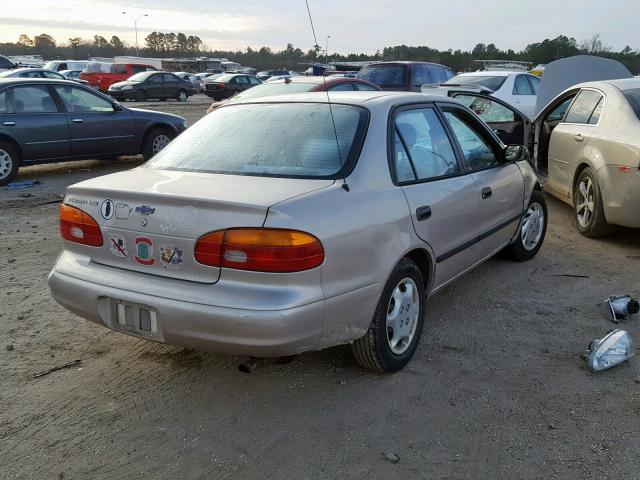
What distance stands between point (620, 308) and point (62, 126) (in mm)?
8142

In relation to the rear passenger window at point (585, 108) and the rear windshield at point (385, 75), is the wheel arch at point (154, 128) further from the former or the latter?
the rear passenger window at point (585, 108)

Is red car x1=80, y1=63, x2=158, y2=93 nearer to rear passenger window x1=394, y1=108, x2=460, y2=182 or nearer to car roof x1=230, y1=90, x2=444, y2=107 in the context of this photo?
car roof x1=230, y1=90, x2=444, y2=107

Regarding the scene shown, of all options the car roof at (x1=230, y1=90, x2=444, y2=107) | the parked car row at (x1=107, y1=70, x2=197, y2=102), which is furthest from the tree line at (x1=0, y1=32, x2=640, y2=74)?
the car roof at (x1=230, y1=90, x2=444, y2=107)

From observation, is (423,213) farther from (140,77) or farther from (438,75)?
(140,77)

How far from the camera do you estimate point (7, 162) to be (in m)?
8.65

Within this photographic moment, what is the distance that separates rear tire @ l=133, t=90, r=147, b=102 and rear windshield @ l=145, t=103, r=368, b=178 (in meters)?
24.8

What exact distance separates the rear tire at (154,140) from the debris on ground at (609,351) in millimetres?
8373

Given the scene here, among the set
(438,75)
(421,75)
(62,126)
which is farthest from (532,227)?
(438,75)

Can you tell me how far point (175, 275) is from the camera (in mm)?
2830

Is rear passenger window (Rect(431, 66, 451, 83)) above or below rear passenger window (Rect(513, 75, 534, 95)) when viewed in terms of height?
above

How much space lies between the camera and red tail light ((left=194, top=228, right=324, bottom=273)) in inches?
104

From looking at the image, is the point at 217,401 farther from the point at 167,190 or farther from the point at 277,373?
the point at 167,190

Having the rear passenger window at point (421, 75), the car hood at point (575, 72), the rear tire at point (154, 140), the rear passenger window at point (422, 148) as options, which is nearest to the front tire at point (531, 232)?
the rear passenger window at point (422, 148)

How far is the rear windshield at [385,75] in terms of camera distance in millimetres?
13117
